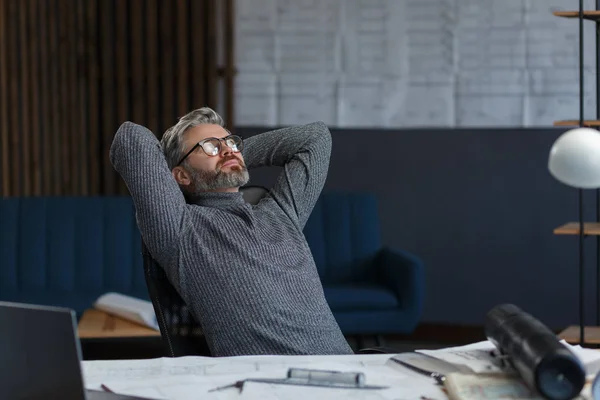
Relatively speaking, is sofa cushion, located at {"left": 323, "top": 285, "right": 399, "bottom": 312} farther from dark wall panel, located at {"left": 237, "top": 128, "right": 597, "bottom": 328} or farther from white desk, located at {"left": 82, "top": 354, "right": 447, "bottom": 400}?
white desk, located at {"left": 82, "top": 354, "right": 447, "bottom": 400}

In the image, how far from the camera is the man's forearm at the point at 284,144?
2715 millimetres

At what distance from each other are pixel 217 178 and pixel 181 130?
0.60ft

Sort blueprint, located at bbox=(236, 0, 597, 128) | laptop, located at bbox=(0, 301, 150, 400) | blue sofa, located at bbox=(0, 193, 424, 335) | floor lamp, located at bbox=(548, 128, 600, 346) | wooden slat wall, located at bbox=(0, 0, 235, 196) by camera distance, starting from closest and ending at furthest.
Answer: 1. laptop, located at bbox=(0, 301, 150, 400)
2. floor lamp, located at bbox=(548, 128, 600, 346)
3. blue sofa, located at bbox=(0, 193, 424, 335)
4. blueprint, located at bbox=(236, 0, 597, 128)
5. wooden slat wall, located at bbox=(0, 0, 235, 196)

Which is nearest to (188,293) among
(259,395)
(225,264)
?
(225,264)

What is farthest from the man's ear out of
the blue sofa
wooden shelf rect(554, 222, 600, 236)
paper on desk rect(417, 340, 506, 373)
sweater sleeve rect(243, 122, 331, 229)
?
wooden shelf rect(554, 222, 600, 236)

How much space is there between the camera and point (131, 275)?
4.85 metres

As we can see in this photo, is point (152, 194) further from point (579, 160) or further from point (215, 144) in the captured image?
point (579, 160)

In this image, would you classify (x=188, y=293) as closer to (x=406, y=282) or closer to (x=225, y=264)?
(x=225, y=264)

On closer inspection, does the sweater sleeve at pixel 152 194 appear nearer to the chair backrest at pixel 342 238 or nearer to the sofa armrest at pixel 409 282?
the sofa armrest at pixel 409 282

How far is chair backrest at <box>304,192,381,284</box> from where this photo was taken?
4941 millimetres

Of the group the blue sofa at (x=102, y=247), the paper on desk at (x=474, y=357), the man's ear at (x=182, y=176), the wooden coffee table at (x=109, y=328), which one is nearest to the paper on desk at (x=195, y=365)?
the paper on desk at (x=474, y=357)

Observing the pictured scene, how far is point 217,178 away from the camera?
8.28ft

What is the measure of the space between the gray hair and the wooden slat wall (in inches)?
116

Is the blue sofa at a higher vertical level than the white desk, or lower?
lower
